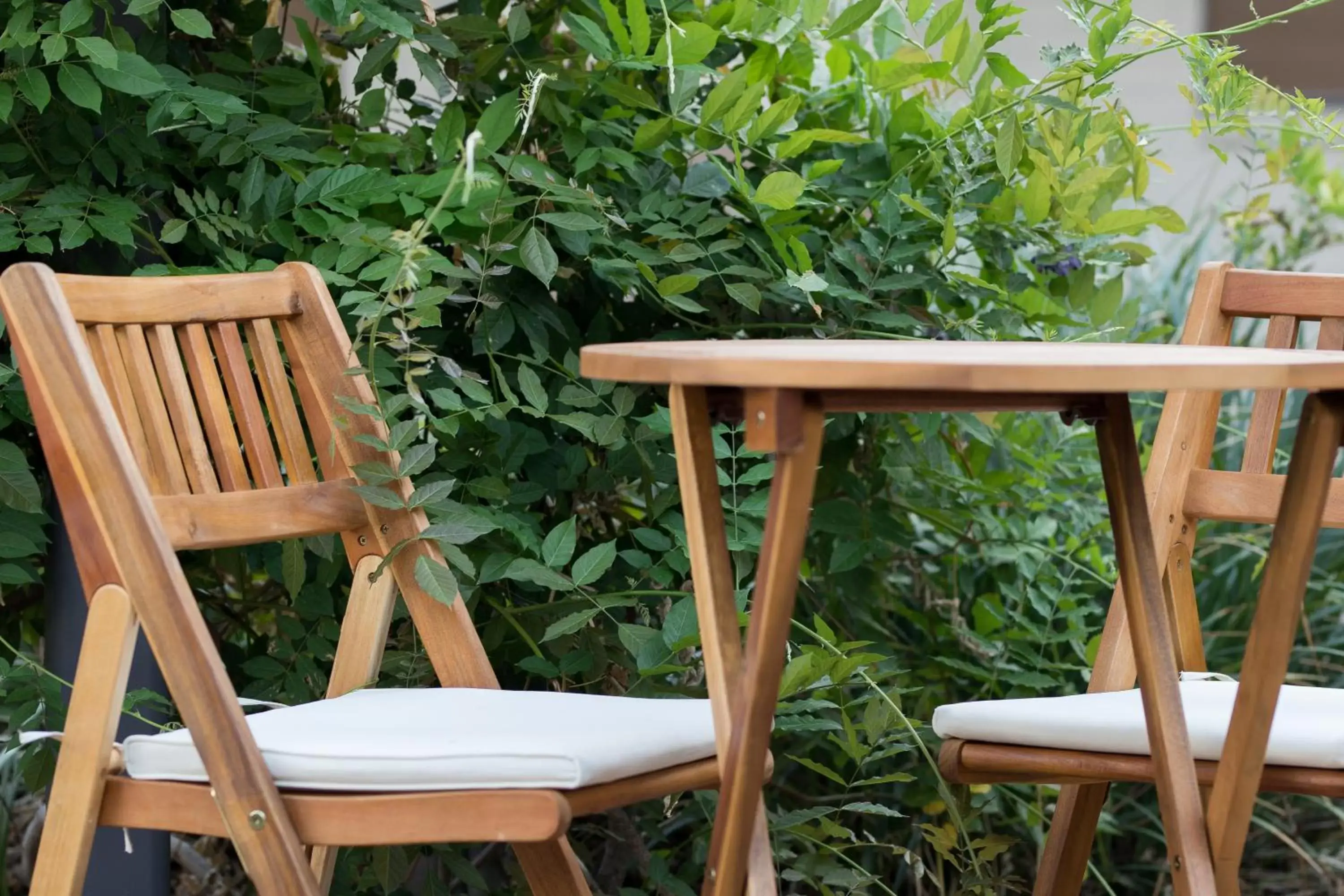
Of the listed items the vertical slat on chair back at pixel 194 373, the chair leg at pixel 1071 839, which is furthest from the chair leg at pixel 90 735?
the chair leg at pixel 1071 839

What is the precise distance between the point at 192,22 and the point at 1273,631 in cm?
150

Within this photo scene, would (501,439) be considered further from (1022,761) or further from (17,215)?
(1022,761)

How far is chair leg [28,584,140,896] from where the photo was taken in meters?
1.37

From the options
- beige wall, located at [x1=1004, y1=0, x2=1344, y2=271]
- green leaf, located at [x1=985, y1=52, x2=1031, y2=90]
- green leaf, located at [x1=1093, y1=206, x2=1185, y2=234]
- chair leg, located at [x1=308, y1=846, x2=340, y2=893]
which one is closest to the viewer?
chair leg, located at [x1=308, y1=846, x2=340, y2=893]

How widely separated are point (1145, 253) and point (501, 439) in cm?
112

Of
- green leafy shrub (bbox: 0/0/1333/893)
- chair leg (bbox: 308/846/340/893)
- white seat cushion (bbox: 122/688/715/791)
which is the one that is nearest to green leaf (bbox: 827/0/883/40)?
green leafy shrub (bbox: 0/0/1333/893)

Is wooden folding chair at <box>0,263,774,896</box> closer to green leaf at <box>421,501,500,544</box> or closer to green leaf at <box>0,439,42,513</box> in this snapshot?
green leaf at <box>421,501,500,544</box>

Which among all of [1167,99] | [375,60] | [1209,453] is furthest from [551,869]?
[1167,99]

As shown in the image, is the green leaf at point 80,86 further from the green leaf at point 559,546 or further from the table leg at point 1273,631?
the table leg at point 1273,631

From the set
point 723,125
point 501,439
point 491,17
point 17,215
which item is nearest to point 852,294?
point 723,125

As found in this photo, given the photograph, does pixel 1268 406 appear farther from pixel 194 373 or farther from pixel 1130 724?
pixel 194 373

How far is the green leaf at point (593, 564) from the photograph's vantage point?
5.93ft

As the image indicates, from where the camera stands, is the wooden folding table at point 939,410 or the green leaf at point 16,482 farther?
the green leaf at point 16,482

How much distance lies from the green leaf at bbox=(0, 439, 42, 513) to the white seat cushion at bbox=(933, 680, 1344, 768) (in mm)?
1214
